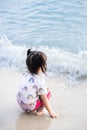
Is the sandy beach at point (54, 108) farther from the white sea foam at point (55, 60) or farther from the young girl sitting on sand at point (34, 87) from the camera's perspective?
the white sea foam at point (55, 60)

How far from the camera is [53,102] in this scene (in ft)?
13.8

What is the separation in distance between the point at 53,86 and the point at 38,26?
9.02 feet

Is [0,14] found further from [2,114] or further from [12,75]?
[2,114]

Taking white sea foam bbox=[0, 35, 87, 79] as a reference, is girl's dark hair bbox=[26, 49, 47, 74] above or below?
above

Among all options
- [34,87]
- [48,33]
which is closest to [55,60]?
[48,33]

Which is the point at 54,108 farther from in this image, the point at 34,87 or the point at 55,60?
the point at 55,60

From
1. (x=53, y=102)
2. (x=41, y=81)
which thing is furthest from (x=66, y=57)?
(x=41, y=81)

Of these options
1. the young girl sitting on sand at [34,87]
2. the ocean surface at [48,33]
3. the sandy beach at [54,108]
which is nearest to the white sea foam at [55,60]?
the ocean surface at [48,33]

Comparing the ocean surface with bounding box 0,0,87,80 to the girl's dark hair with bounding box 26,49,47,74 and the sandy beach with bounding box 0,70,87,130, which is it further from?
the girl's dark hair with bounding box 26,49,47,74

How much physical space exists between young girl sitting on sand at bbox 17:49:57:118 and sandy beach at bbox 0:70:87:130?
0.14 m

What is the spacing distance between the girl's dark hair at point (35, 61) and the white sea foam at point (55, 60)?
4.15 ft

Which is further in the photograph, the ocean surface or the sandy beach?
the ocean surface

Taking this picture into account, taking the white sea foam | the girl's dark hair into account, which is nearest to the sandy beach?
the white sea foam

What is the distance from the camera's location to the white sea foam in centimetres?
510
